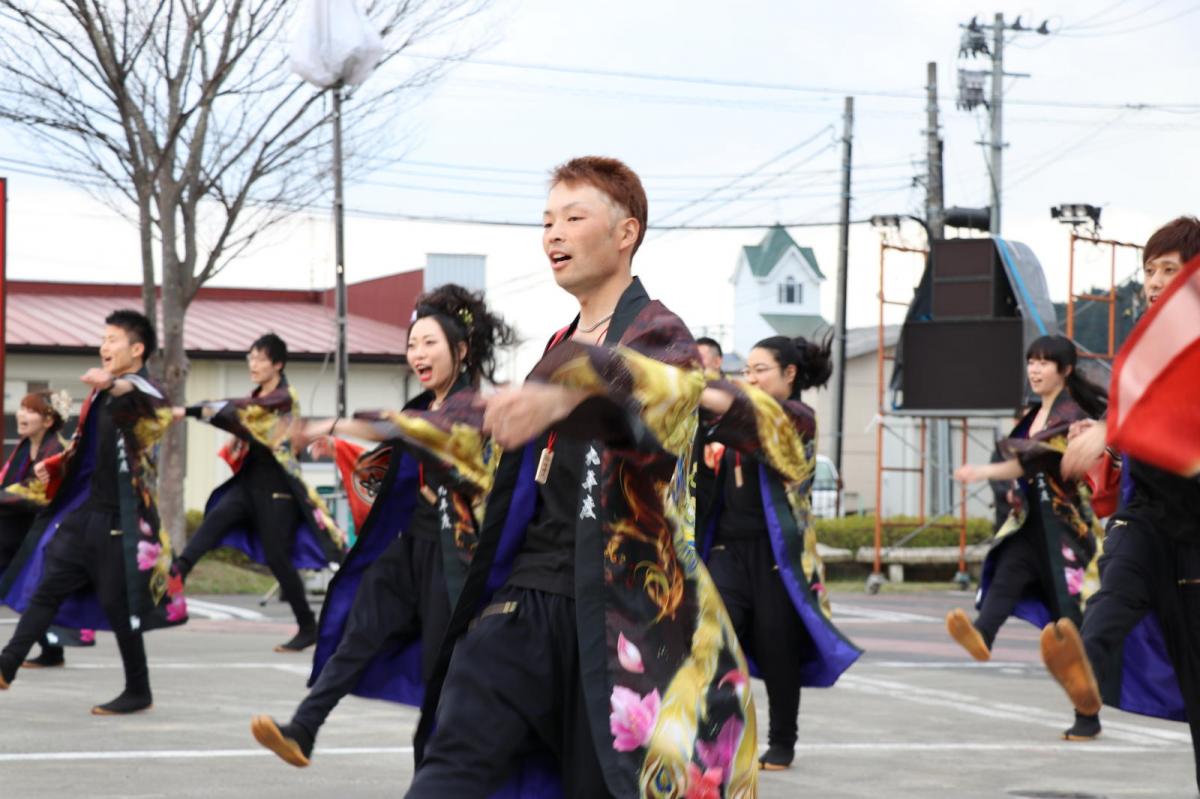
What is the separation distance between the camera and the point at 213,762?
280 inches

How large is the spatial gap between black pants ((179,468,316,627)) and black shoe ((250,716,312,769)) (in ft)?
20.2

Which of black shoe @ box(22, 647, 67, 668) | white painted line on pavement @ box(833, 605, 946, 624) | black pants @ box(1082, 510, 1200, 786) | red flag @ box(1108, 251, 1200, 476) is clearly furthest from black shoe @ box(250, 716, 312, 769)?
white painted line on pavement @ box(833, 605, 946, 624)

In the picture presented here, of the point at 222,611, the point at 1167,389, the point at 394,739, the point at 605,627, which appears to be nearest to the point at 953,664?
the point at 394,739

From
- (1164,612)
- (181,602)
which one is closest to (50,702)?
(181,602)

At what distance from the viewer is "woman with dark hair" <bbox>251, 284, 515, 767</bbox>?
19.6ft

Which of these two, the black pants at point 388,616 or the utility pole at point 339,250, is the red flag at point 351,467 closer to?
the black pants at point 388,616

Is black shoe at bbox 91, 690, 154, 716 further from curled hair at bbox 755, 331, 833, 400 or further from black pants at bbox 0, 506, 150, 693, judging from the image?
curled hair at bbox 755, 331, 833, 400

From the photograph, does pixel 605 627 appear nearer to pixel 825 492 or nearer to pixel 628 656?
pixel 628 656

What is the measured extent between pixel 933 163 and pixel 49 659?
74.4 ft

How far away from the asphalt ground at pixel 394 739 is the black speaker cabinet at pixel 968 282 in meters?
7.58

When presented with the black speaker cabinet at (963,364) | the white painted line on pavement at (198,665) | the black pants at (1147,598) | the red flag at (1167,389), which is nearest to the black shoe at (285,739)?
the black pants at (1147,598)

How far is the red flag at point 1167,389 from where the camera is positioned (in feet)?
8.48

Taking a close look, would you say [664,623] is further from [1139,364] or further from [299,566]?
[299,566]

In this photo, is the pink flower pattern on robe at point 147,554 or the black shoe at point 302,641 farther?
the black shoe at point 302,641
